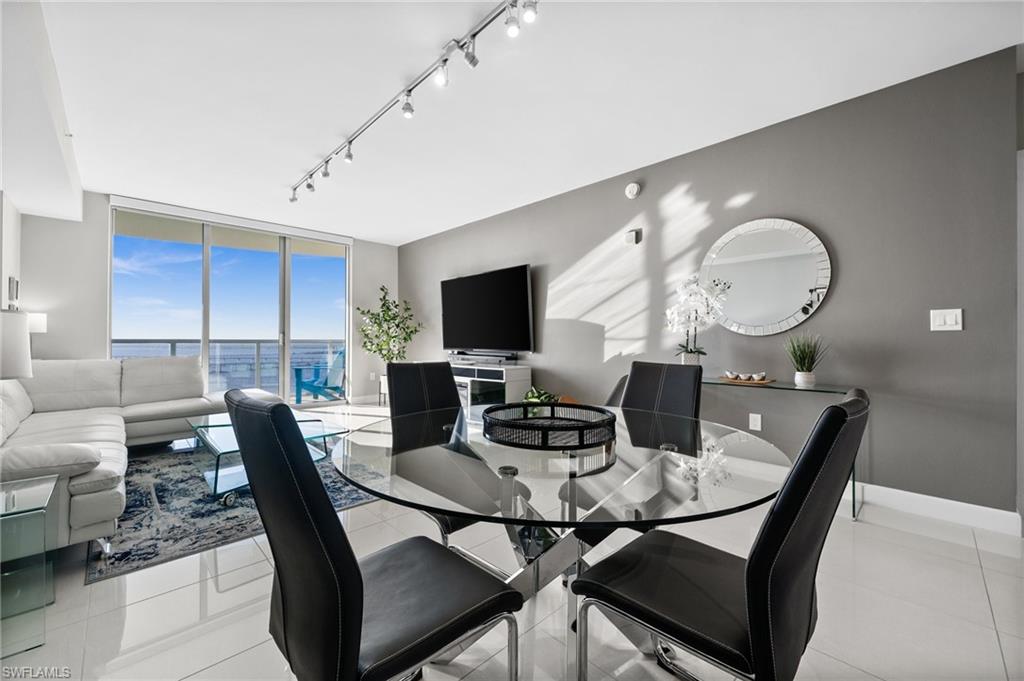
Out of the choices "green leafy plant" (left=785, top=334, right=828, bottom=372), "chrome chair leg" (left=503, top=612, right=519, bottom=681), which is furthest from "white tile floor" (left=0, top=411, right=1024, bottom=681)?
"green leafy plant" (left=785, top=334, right=828, bottom=372)

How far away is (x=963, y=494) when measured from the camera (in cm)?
241

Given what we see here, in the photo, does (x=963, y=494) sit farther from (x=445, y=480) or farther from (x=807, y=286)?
(x=445, y=480)

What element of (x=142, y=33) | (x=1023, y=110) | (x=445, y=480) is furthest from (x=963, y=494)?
(x=142, y=33)

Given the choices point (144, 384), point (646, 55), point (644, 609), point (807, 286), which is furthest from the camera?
point (144, 384)

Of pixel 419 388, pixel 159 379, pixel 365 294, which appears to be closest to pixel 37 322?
pixel 159 379

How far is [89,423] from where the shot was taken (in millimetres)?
3111

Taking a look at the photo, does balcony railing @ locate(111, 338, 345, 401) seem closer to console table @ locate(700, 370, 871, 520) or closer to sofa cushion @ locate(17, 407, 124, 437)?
sofa cushion @ locate(17, 407, 124, 437)

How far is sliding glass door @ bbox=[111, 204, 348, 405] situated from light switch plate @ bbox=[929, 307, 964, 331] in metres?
6.33

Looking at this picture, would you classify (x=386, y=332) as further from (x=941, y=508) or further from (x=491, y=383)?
(x=941, y=508)

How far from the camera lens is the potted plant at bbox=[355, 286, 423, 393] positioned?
251 inches

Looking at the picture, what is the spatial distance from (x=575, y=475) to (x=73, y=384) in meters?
4.70

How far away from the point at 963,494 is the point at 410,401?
10.2 ft

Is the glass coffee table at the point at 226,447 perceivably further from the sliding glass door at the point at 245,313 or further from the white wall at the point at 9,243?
the sliding glass door at the point at 245,313

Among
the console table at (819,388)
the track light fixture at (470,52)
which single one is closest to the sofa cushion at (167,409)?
the track light fixture at (470,52)
